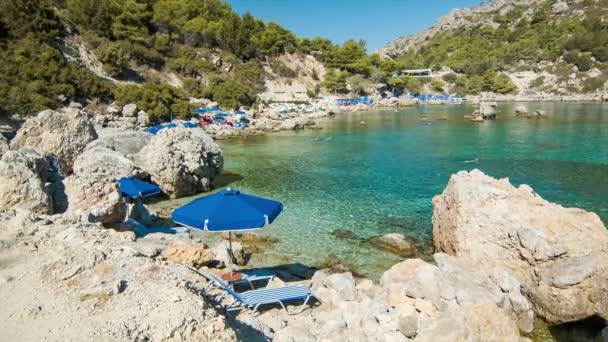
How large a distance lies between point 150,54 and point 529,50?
353 ft

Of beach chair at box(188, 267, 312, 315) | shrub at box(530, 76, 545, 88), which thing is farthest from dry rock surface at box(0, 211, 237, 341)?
shrub at box(530, 76, 545, 88)

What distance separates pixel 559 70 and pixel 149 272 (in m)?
126

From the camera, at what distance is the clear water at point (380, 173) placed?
13.5m

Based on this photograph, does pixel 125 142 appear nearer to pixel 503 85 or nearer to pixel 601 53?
pixel 503 85

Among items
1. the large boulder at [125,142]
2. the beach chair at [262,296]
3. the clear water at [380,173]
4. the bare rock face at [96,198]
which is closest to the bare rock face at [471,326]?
the beach chair at [262,296]

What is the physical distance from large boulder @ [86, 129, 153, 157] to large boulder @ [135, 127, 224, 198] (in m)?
1.30

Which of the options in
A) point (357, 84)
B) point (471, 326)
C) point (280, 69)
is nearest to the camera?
point (471, 326)

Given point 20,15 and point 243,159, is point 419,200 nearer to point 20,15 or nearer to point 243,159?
point 243,159

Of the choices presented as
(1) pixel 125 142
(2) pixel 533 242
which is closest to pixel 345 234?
(2) pixel 533 242

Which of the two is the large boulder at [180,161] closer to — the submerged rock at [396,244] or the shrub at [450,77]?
the submerged rock at [396,244]

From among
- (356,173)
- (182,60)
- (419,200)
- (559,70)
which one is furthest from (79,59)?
(559,70)

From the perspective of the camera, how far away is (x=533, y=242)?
932cm

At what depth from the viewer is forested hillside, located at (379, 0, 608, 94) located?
104 metres

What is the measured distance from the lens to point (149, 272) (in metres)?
5.25
